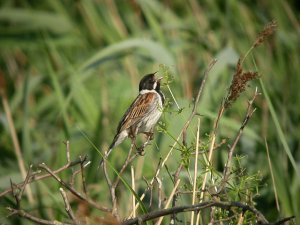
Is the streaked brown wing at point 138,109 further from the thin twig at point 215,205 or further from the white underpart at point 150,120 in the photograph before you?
the thin twig at point 215,205

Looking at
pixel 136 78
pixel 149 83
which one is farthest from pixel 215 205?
pixel 136 78

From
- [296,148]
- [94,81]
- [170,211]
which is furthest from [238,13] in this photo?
[170,211]

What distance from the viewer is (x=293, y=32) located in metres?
5.70

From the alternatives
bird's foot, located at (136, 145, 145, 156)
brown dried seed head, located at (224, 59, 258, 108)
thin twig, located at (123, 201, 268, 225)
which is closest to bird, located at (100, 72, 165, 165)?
bird's foot, located at (136, 145, 145, 156)

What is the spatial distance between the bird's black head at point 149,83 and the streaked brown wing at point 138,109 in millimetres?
69

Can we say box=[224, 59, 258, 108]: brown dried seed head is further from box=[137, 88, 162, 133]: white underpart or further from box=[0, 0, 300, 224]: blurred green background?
box=[137, 88, 162, 133]: white underpart

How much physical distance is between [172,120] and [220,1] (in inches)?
79.3

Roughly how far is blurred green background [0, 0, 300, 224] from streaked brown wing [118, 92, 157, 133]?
0.20 metres

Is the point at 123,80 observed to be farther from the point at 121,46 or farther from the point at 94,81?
the point at 121,46

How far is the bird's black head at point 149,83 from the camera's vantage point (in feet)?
14.1

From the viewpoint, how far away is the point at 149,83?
170 inches

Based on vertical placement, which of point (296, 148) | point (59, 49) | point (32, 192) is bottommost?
point (296, 148)

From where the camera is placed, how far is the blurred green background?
4395mm

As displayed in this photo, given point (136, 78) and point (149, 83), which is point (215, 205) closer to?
point (149, 83)
